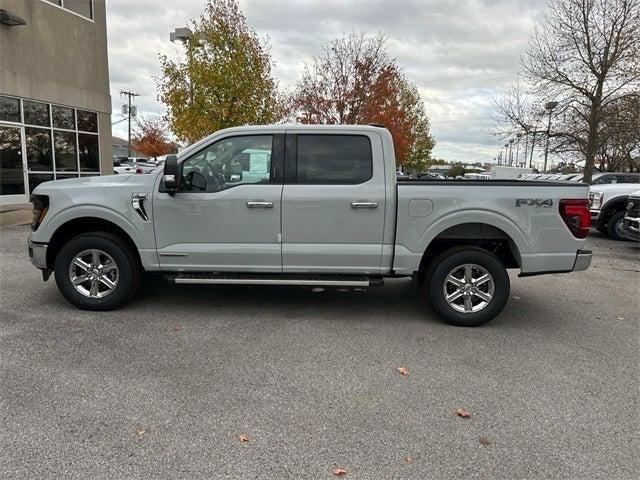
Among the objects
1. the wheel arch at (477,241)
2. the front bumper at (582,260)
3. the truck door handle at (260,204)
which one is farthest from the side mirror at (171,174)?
the front bumper at (582,260)

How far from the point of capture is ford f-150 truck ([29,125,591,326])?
475cm

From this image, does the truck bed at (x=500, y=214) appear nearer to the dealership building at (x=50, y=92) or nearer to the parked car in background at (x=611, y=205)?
the parked car in background at (x=611, y=205)

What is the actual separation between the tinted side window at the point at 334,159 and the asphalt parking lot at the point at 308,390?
4.96 feet

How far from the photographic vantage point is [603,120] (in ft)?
61.4

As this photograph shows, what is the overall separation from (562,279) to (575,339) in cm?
290

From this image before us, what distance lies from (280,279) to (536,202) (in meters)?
2.73

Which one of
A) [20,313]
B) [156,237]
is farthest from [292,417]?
[20,313]

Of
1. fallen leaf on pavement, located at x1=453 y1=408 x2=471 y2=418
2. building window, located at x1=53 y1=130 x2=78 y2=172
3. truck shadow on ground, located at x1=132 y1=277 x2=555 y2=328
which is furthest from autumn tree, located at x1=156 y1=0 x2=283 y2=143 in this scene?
fallen leaf on pavement, located at x1=453 y1=408 x2=471 y2=418

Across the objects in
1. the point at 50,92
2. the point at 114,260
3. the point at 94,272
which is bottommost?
the point at 94,272

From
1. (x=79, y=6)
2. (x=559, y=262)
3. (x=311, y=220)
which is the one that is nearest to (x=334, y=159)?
(x=311, y=220)

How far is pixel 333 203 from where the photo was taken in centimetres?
474

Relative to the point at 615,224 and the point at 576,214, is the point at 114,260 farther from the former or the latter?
the point at 615,224

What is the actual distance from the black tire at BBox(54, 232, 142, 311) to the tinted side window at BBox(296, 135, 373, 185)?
2022 millimetres

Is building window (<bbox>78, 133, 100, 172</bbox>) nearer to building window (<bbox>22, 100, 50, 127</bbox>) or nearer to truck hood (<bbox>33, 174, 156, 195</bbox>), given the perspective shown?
building window (<bbox>22, 100, 50, 127</bbox>)
